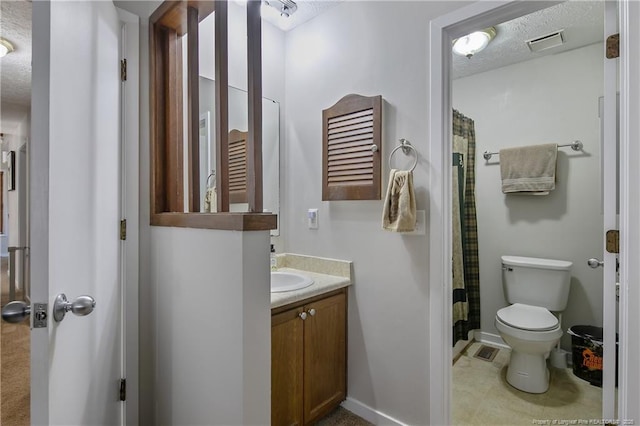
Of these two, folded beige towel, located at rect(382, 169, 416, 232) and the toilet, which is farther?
the toilet

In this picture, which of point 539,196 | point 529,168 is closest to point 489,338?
point 539,196

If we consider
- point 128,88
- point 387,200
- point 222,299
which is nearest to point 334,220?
point 387,200

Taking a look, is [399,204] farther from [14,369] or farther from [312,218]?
[14,369]

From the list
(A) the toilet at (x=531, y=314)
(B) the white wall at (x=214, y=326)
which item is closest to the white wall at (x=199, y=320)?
(B) the white wall at (x=214, y=326)

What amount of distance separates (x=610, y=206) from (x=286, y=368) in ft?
5.20

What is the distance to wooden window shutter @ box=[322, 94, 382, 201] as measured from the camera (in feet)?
5.86

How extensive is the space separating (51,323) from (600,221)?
10.8 ft

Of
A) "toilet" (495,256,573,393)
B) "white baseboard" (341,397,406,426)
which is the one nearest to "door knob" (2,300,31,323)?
"white baseboard" (341,397,406,426)

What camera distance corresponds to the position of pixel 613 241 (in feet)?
3.97

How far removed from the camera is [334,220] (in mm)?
2043

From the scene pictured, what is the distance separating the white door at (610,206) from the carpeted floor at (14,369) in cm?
196

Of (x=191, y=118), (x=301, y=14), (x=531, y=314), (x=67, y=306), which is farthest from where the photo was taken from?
(x=531, y=314)

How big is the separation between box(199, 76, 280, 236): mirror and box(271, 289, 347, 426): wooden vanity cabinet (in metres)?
0.62

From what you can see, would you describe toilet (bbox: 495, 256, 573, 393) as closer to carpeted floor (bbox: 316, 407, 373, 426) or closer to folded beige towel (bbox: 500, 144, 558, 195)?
folded beige towel (bbox: 500, 144, 558, 195)
